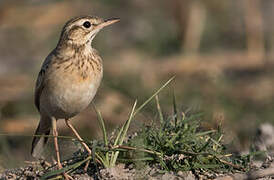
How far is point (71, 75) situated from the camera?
507cm

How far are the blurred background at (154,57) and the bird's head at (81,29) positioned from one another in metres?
2.14

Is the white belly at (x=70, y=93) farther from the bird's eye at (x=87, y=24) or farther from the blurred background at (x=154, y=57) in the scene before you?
the blurred background at (x=154, y=57)

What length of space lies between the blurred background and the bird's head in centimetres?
214

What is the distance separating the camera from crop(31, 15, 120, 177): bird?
5.07 metres

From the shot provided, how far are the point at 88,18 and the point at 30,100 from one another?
4457mm

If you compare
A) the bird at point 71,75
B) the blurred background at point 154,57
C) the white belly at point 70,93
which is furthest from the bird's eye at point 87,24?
the blurred background at point 154,57

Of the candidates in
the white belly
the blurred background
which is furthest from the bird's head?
the blurred background

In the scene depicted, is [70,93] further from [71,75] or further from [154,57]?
[154,57]

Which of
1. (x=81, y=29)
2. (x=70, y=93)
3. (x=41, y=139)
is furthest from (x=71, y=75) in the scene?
(x=41, y=139)

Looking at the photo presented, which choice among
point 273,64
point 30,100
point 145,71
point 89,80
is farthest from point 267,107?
point 89,80

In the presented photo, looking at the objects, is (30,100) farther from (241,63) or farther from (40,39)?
(241,63)

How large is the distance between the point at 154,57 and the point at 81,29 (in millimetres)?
6011

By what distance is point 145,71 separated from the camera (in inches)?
410

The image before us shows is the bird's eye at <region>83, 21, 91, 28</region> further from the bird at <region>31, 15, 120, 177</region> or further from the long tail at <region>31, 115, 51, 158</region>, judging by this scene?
the long tail at <region>31, 115, 51, 158</region>
